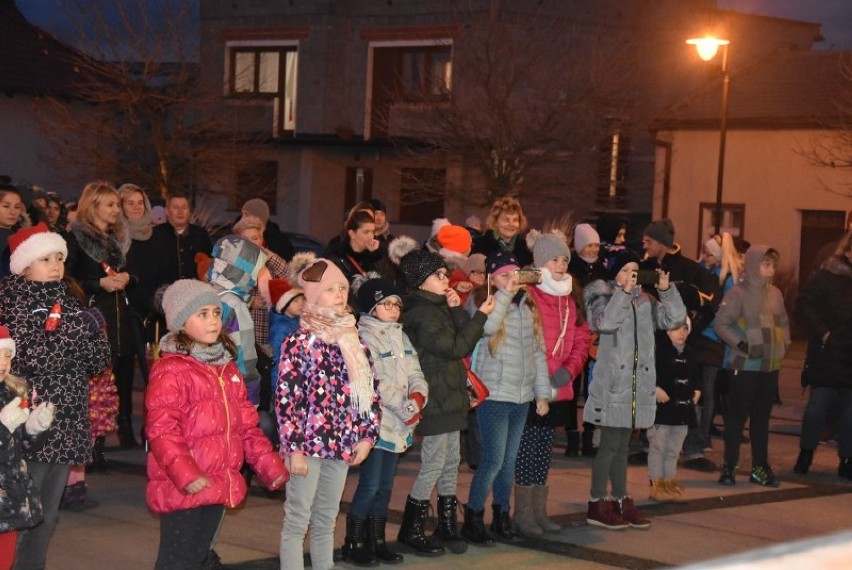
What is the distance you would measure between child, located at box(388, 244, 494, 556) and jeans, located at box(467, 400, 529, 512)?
268 millimetres

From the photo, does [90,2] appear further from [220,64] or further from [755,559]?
[755,559]

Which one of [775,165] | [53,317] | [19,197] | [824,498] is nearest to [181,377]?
[53,317]

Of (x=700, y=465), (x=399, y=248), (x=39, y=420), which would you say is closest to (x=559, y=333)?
(x=399, y=248)

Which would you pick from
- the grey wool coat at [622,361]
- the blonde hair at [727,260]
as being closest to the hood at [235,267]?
the grey wool coat at [622,361]

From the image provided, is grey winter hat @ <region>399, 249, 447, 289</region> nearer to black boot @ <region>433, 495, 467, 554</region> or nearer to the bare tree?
black boot @ <region>433, 495, 467, 554</region>

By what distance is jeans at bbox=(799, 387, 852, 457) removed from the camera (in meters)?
11.5

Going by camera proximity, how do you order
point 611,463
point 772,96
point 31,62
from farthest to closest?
point 31,62, point 772,96, point 611,463

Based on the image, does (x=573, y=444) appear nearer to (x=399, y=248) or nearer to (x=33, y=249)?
(x=399, y=248)

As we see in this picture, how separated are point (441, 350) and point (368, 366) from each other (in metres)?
0.84

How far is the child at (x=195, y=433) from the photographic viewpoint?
5.66 m

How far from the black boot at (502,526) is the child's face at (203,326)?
292 centimetres

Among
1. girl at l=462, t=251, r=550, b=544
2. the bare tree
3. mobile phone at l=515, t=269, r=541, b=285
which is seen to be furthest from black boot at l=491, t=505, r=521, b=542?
the bare tree

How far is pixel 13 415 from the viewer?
5.73m

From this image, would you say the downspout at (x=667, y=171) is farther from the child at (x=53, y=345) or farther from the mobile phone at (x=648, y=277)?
the child at (x=53, y=345)
